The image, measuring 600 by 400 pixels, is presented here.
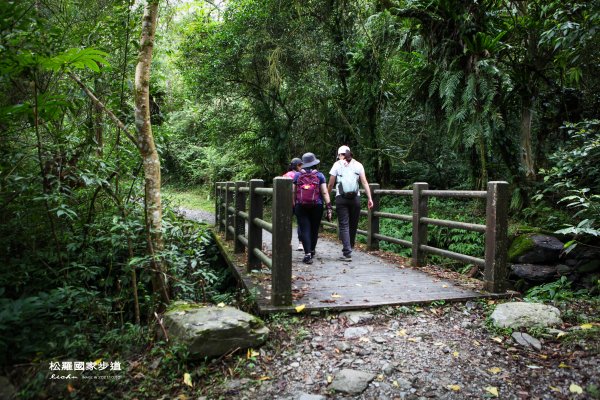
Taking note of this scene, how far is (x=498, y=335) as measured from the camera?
3.53m

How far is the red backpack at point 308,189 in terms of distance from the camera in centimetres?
565

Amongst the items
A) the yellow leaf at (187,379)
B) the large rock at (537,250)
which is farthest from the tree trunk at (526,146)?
the yellow leaf at (187,379)

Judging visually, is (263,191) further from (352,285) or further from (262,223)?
(352,285)

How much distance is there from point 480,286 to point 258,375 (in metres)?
3.14

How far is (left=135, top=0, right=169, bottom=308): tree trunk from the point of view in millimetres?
4145

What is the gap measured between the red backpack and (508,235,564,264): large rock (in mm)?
3633

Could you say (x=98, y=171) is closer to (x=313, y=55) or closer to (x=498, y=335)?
(x=498, y=335)

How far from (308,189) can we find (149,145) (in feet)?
7.66

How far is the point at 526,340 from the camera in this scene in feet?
11.0

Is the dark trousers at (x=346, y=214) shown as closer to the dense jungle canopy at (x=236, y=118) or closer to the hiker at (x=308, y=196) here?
the hiker at (x=308, y=196)

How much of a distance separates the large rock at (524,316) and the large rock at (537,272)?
8.45 feet

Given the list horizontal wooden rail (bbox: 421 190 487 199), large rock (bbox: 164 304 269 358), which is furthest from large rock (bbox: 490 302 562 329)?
large rock (bbox: 164 304 269 358)

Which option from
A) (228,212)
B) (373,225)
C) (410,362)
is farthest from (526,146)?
(410,362)

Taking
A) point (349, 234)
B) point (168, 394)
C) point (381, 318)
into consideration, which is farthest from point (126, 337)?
point (349, 234)
